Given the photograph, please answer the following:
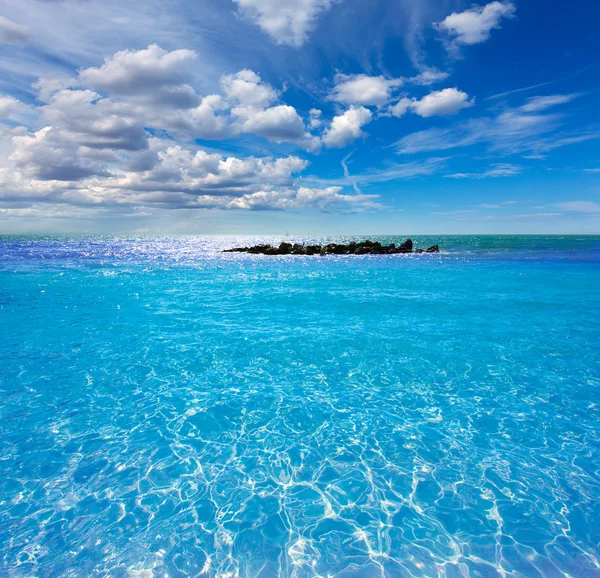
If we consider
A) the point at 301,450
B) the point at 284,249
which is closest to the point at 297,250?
the point at 284,249

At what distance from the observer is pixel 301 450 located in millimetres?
9211

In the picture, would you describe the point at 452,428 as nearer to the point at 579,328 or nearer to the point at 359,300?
the point at 579,328

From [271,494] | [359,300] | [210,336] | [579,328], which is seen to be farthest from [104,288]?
[579,328]

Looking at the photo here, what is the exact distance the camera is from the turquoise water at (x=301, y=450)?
6.37 m

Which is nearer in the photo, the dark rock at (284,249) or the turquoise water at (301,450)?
the turquoise water at (301,450)

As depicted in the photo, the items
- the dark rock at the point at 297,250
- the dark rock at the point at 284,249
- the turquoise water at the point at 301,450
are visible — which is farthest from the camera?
the dark rock at the point at 284,249

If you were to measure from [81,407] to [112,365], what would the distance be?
381 centimetres

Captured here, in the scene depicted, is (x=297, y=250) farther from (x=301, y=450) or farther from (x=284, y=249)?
(x=301, y=450)

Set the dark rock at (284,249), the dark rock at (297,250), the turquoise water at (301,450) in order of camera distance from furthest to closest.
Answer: the dark rock at (284,249) < the dark rock at (297,250) < the turquoise water at (301,450)

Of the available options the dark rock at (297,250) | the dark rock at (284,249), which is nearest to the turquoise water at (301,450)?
the dark rock at (297,250)

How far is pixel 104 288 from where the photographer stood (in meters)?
35.5

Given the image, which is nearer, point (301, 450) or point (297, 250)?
point (301, 450)

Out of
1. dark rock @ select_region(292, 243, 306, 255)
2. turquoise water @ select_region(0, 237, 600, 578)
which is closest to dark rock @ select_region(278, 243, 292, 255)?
dark rock @ select_region(292, 243, 306, 255)

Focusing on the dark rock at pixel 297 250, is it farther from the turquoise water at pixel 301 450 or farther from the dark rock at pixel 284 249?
the turquoise water at pixel 301 450
